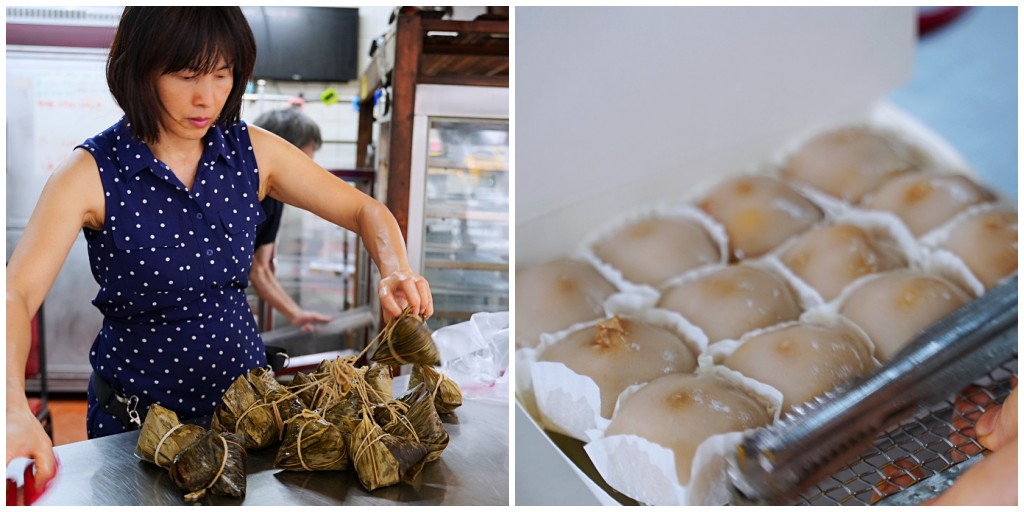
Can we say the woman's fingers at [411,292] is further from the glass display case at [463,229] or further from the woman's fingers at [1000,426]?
the woman's fingers at [1000,426]

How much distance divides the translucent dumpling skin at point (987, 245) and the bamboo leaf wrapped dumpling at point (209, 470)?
41.4 inches

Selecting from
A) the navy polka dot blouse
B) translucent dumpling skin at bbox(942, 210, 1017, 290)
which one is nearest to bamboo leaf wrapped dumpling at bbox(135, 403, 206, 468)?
the navy polka dot blouse

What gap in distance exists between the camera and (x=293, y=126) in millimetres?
1623

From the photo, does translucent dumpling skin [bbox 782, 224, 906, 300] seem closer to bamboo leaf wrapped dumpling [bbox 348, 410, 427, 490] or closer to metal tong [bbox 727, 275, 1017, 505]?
metal tong [bbox 727, 275, 1017, 505]

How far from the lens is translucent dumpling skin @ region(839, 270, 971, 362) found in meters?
0.99

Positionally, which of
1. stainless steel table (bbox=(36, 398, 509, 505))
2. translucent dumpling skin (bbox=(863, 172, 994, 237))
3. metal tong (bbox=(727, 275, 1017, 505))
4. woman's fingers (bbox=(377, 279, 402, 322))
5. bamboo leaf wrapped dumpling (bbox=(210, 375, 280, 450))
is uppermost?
translucent dumpling skin (bbox=(863, 172, 994, 237))

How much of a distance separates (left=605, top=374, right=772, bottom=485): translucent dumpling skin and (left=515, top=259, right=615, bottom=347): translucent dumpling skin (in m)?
0.19

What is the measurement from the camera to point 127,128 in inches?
33.8

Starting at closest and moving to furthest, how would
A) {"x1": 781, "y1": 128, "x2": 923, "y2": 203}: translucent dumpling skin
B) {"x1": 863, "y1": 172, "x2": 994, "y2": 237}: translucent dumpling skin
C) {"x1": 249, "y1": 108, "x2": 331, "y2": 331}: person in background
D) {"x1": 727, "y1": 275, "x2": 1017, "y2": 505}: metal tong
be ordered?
{"x1": 727, "y1": 275, "x2": 1017, "y2": 505}: metal tong
{"x1": 863, "y1": 172, "x2": 994, "y2": 237}: translucent dumpling skin
{"x1": 781, "y1": 128, "x2": 923, "y2": 203}: translucent dumpling skin
{"x1": 249, "y1": 108, "x2": 331, "y2": 331}: person in background

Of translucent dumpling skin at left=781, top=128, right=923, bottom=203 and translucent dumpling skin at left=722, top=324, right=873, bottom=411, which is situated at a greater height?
translucent dumpling skin at left=781, top=128, right=923, bottom=203

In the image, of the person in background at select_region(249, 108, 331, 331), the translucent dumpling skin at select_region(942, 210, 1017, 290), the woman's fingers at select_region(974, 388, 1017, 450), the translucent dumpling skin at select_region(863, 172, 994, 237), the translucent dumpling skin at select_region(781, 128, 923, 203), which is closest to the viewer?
the woman's fingers at select_region(974, 388, 1017, 450)

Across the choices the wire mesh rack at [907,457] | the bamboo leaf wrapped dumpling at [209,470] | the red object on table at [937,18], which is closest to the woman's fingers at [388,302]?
the bamboo leaf wrapped dumpling at [209,470]

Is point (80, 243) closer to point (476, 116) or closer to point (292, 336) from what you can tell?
point (292, 336)

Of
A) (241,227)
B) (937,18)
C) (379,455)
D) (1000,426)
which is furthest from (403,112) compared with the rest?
(937,18)
